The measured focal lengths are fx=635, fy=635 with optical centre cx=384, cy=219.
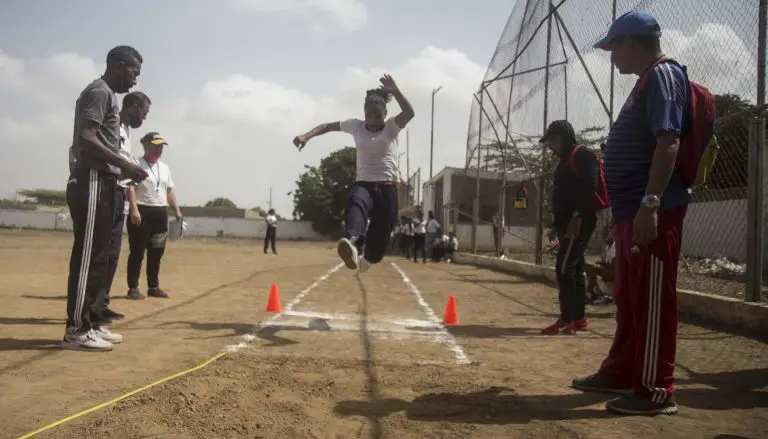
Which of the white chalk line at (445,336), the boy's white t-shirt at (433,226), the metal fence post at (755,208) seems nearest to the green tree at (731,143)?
the metal fence post at (755,208)

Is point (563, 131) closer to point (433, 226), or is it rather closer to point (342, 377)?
point (342, 377)

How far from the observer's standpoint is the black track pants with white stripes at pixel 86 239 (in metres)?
4.35

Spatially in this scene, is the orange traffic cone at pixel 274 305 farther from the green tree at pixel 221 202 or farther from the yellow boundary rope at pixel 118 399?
the green tree at pixel 221 202

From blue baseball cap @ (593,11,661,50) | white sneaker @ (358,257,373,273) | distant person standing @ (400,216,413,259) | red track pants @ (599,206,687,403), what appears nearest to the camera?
red track pants @ (599,206,687,403)

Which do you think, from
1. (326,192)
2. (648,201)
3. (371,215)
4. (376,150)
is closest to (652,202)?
(648,201)

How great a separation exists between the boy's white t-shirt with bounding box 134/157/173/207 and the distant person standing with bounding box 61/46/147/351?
107 inches

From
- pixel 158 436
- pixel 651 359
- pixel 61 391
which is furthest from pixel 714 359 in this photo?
pixel 61 391

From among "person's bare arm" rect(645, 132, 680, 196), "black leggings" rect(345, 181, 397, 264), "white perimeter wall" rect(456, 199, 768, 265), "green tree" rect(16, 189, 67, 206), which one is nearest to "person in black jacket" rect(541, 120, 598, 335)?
"black leggings" rect(345, 181, 397, 264)

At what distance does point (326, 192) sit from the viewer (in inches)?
2667

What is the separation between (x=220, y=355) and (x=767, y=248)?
390 inches

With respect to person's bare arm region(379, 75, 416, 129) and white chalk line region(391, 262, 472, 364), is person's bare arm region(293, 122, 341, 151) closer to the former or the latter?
person's bare arm region(379, 75, 416, 129)

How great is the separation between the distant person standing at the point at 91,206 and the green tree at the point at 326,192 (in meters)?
60.3

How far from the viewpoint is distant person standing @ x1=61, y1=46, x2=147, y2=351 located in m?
4.30

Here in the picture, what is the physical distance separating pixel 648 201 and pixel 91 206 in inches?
140
